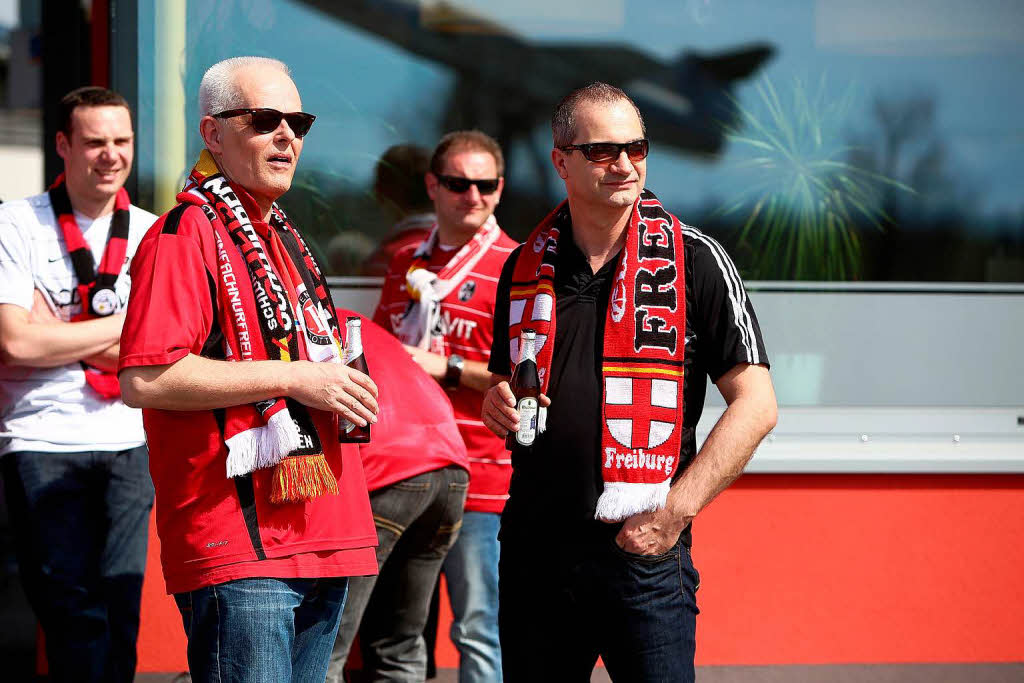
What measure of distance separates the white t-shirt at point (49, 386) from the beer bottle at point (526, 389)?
1798 millimetres

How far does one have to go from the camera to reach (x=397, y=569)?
3.75 metres

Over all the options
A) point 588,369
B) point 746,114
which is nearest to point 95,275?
point 588,369

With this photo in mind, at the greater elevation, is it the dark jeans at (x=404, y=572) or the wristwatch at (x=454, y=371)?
the wristwatch at (x=454, y=371)

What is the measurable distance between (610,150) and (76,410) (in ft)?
7.19

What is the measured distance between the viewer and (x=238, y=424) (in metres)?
2.53

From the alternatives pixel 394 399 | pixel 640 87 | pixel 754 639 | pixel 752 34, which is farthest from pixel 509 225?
pixel 754 639

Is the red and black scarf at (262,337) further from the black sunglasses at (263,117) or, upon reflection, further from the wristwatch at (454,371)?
the wristwatch at (454,371)

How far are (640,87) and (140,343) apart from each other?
3.29 metres

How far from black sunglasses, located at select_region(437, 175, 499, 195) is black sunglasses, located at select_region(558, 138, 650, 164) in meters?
1.58

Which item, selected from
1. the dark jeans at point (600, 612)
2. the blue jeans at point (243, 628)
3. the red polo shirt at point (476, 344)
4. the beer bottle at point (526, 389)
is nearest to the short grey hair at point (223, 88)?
the beer bottle at point (526, 389)

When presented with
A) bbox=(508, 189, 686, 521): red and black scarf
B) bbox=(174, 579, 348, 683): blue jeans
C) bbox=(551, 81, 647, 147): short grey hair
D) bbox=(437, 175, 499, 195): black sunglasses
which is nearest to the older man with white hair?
bbox=(174, 579, 348, 683): blue jeans

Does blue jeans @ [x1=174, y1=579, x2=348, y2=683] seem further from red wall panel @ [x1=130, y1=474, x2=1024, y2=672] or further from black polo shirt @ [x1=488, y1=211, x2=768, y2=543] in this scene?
red wall panel @ [x1=130, y1=474, x2=1024, y2=672]

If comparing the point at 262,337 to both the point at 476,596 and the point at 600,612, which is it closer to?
the point at 600,612

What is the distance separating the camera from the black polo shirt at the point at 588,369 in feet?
8.92
